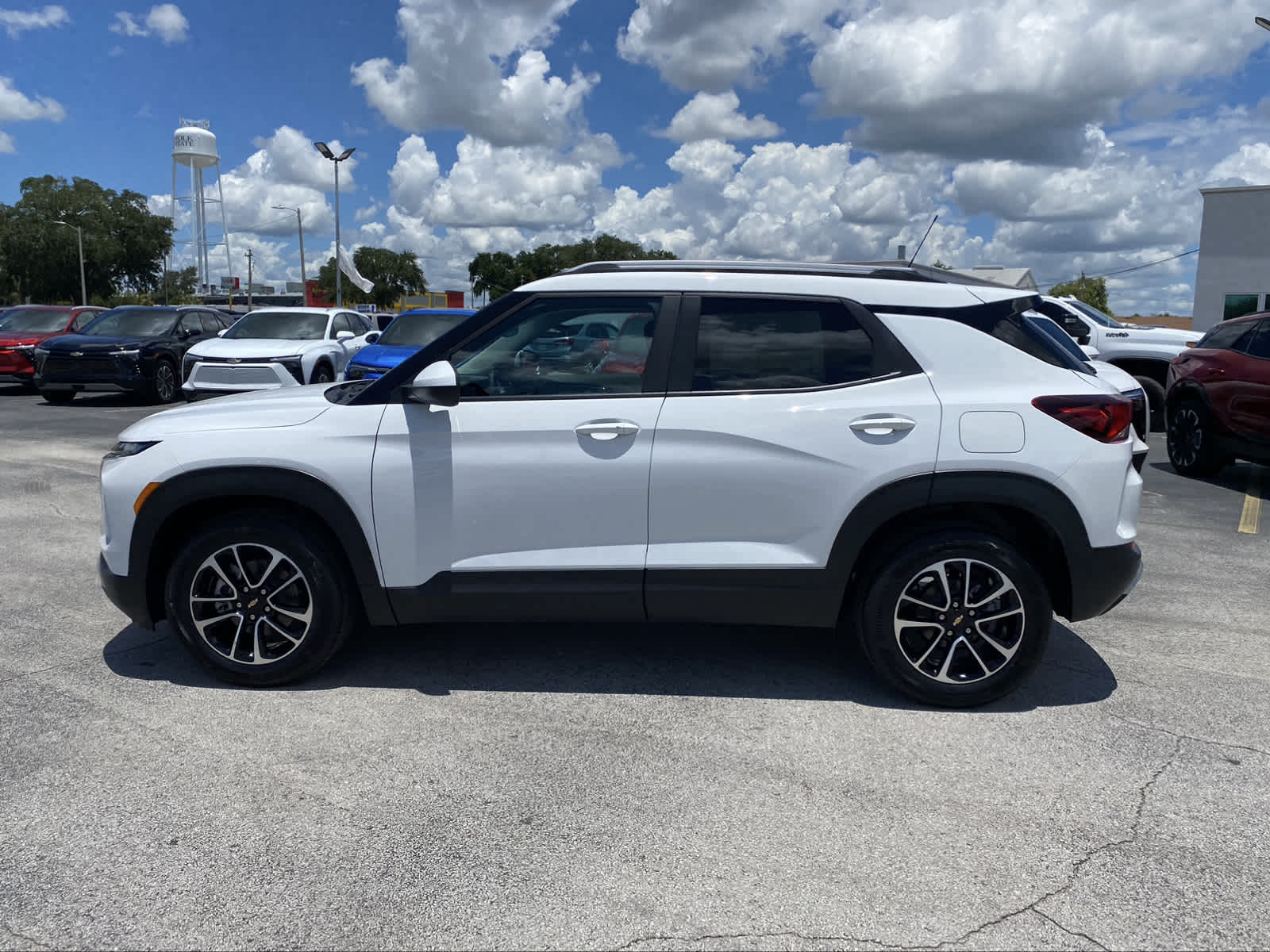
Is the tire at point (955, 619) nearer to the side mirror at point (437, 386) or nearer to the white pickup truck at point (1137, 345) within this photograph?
the side mirror at point (437, 386)

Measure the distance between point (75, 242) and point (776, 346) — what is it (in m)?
76.4

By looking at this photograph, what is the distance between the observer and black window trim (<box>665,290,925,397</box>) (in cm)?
393

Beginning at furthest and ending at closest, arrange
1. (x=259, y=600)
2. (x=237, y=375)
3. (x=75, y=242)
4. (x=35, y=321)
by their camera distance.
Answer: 1. (x=75, y=242)
2. (x=35, y=321)
3. (x=237, y=375)
4. (x=259, y=600)

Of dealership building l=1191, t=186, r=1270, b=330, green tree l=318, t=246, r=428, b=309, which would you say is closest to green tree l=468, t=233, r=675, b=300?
green tree l=318, t=246, r=428, b=309

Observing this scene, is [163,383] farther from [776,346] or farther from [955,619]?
[955,619]

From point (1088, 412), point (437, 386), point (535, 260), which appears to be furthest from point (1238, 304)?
point (535, 260)

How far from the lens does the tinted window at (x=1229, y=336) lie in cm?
951

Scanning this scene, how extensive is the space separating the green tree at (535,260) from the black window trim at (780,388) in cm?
7215

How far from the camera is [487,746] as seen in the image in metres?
3.66

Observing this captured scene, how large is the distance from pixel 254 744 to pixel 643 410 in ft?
6.34

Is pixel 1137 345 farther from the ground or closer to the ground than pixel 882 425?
farther from the ground

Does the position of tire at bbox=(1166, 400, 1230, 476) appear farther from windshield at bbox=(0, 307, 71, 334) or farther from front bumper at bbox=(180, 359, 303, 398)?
windshield at bbox=(0, 307, 71, 334)

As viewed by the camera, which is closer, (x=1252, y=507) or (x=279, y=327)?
(x=1252, y=507)

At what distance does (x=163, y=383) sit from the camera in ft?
53.6
